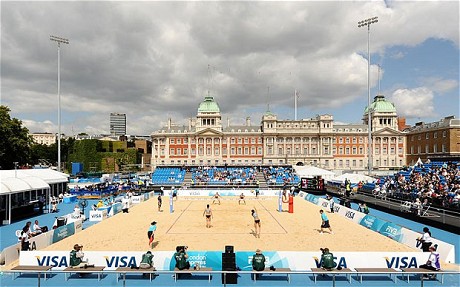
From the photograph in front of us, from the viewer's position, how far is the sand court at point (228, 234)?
58.8 feet

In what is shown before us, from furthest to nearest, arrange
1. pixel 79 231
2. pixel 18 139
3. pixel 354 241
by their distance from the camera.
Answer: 1. pixel 18 139
2. pixel 79 231
3. pixel 354 241

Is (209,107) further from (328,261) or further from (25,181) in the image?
(328,261)

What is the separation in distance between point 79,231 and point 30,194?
1542 centimetres

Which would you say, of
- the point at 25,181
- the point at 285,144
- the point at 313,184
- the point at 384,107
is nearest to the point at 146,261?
the point at 25,181

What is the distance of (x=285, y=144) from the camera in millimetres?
96250

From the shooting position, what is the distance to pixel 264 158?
314ft

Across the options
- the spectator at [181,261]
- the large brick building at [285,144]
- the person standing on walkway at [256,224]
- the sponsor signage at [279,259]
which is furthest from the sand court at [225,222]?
the large brick building at [285,144]

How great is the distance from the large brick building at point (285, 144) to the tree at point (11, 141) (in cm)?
4625

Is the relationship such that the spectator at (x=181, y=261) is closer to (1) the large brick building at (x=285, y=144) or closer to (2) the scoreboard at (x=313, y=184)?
(2) the scoreboard at (x=313, y=184)

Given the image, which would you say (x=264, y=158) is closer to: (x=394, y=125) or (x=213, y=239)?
(x=394, y=125)

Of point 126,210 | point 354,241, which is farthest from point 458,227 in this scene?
point 126,210

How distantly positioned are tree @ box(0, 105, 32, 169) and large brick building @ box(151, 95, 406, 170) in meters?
46.3

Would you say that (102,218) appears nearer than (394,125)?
Yes

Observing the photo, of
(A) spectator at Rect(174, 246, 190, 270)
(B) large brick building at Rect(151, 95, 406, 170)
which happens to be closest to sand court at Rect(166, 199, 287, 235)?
(A) spectator at Rect(174, 246, 190, 270)
